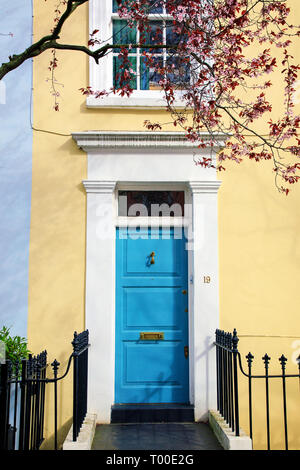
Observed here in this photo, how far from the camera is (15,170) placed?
5781mm

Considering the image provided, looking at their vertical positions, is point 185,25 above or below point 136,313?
above

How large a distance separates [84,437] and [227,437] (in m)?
1.35

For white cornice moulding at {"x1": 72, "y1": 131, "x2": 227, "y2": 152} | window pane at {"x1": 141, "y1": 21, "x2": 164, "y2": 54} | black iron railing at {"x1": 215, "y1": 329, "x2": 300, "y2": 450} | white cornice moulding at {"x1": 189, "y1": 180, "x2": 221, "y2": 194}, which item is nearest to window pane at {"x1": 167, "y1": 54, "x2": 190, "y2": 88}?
window pane at {"x1": 141, "y1": 21, "x2": 164, "y2": 54}

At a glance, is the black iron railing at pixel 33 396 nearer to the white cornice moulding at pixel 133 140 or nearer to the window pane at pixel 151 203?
the window pane at pixel 151 203

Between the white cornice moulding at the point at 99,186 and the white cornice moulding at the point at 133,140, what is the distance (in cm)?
41

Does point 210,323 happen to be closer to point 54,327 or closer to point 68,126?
point 54,327

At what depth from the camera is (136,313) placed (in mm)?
5809

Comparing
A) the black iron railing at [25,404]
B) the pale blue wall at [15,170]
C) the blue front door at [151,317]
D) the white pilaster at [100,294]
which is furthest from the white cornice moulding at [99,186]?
the black iron railing at [25,404]

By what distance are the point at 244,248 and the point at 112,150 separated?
6.51ft

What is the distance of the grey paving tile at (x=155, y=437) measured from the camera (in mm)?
4695

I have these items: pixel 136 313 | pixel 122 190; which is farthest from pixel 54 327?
pixel 122 190

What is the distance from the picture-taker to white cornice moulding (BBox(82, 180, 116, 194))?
574 centimetres

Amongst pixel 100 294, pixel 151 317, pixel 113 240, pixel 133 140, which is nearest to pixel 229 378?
pixel 151 317
